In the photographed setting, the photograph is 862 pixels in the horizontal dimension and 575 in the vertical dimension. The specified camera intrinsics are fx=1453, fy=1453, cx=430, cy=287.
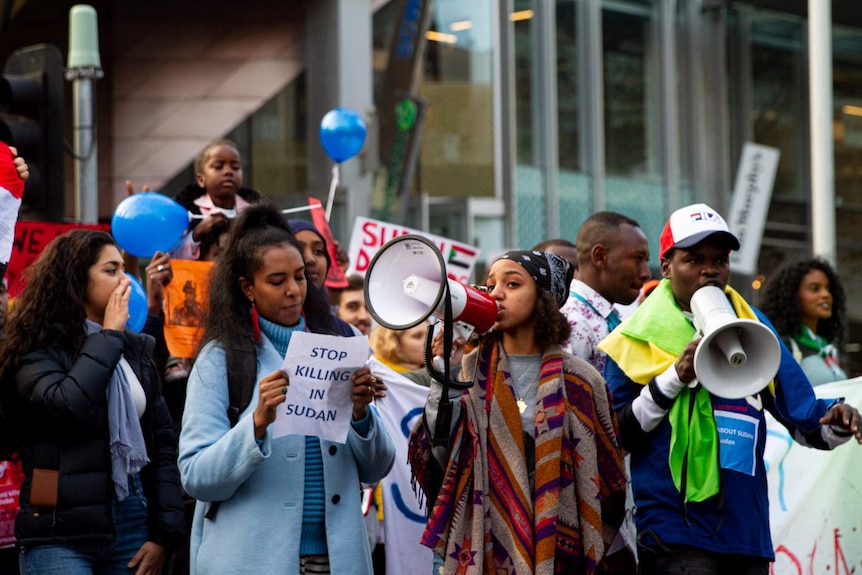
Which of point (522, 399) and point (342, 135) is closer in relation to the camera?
point (522, 399)

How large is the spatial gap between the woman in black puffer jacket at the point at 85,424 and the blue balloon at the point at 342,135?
4.50 m

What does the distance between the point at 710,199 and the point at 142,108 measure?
10511 mm

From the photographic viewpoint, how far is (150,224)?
6.81 m

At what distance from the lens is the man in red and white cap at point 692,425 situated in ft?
16.1

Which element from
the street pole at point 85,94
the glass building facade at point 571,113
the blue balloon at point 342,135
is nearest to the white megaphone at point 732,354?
the street pole at point 85,94

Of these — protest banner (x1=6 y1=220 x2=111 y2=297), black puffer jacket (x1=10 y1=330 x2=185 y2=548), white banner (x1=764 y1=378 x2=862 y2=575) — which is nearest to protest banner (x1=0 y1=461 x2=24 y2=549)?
black puffer jacket (x1=10 y1=330 x2=185 y2=548)

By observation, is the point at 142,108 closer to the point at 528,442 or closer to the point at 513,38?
the point at 513,38

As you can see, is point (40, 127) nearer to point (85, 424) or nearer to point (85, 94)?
point (85, 94)

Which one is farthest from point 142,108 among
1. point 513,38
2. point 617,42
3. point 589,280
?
point 589,280

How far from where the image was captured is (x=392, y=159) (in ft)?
52.3

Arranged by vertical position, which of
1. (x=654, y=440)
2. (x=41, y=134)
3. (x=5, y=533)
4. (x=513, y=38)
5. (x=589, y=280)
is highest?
(x=513, y=38)

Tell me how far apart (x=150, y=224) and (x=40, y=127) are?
0.94 meters

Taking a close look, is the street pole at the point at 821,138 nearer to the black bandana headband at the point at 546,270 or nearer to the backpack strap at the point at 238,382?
the black bandana headband at the point at 546,270

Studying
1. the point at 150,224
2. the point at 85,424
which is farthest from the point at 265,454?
the point at 150,224
